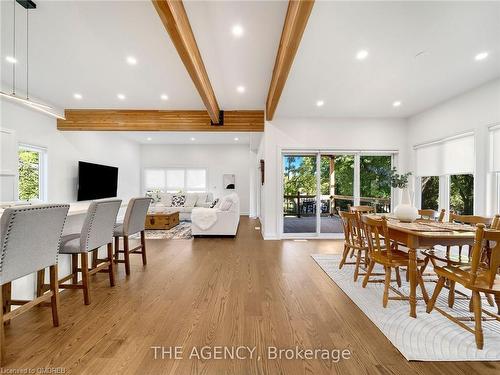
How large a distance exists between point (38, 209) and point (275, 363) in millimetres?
2013

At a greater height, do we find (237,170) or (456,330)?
(237,170)

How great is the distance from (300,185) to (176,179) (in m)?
5.74

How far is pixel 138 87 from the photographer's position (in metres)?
4.12

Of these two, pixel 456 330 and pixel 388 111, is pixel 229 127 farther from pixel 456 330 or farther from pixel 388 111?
pixel 456 330

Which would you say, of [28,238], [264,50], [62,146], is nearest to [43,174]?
[62,146]

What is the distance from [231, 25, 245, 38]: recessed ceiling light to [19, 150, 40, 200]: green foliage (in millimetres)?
5089

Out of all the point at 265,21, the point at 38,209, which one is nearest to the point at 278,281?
the point at 38,209

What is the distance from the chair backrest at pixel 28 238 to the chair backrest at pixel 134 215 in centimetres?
114

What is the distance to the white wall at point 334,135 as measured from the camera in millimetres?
5250

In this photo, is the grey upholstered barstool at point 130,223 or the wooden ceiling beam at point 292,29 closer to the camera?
the wooden ceiling beam at point 292,29

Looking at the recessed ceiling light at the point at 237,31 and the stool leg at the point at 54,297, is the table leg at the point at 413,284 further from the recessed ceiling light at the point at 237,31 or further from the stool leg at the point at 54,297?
the stool leg at the point at 54,297

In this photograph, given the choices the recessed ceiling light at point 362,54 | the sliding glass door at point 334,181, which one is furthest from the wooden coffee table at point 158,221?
the recessed ceiling light at point 362,54

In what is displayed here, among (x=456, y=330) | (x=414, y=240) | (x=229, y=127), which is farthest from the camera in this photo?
(x=229, y=127)

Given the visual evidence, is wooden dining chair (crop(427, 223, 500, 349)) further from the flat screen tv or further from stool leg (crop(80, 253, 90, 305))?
the flat screen tv
